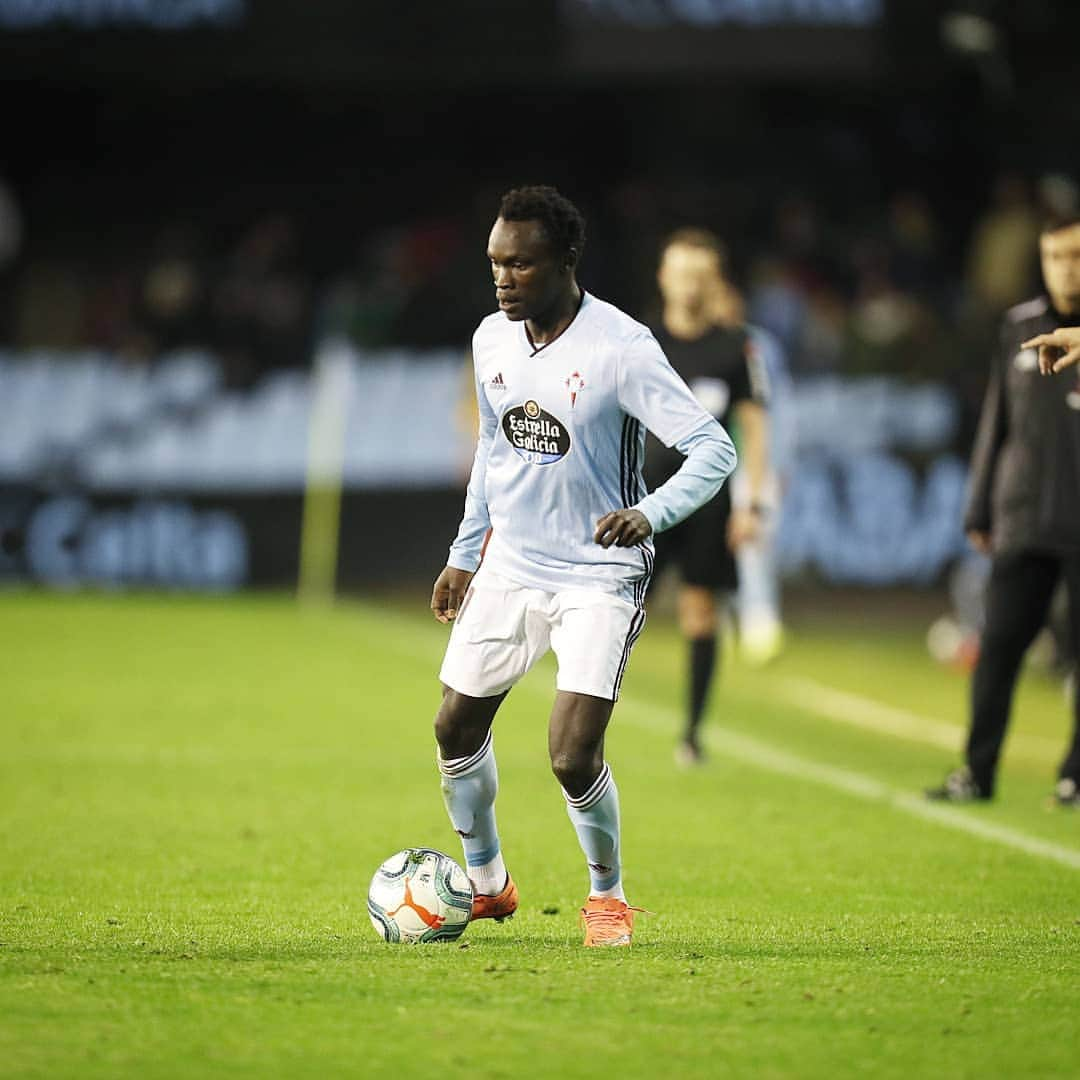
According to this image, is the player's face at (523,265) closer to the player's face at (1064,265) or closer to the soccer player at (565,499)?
the soccer player at (565,499)

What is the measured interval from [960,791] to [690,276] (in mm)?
2693

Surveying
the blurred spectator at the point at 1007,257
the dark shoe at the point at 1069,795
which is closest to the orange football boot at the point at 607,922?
the dark shoe at the point at 1069,795

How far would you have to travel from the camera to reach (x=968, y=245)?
83.0 ft

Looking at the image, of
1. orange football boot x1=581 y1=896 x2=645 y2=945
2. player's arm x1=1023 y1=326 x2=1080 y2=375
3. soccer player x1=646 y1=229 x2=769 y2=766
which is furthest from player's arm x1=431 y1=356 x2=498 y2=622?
soccer player x1=646 y1=229 x2=769 y2=766

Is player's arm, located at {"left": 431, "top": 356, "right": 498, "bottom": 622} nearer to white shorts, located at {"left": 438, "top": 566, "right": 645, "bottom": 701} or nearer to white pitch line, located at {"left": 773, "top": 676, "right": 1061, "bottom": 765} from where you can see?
white shorts, located at {"left": 438, "top": 566, "right": 645, "bottom": 701}

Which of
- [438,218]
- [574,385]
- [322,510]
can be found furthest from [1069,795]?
[438,218]

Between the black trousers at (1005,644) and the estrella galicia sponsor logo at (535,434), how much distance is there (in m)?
3.60

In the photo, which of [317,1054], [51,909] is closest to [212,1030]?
[317,1054]

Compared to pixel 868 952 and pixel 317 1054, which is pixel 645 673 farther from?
pixel 317 1054

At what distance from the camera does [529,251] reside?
595 centimetres

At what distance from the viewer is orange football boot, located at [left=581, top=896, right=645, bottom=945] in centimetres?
609

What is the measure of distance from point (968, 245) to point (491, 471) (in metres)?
20.0

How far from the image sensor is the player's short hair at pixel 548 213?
5.95m

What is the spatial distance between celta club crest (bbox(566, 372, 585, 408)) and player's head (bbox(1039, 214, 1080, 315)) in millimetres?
3261
